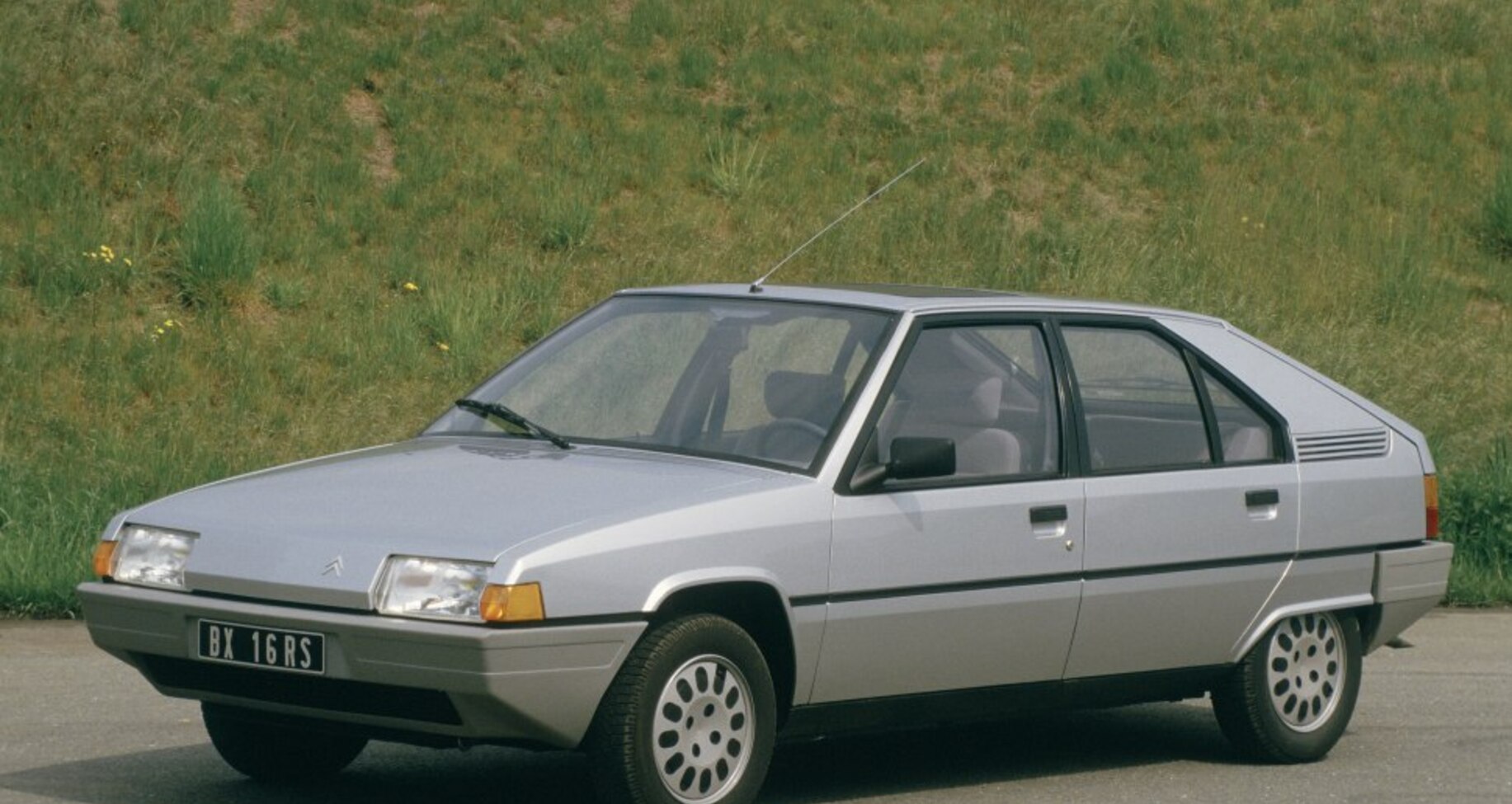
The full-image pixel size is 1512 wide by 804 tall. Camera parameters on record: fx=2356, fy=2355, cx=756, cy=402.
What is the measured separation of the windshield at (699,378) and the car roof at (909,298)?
4 cm

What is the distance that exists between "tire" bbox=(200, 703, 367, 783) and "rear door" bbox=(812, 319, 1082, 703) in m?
1.57

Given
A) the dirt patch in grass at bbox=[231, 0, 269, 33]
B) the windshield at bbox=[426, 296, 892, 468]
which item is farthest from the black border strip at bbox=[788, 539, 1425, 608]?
the dirt patch in grass at bbox=[231, 0, 269, 33]

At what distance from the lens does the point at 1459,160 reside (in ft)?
82.3

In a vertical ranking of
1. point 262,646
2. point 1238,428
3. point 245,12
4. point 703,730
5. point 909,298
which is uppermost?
point 245,12

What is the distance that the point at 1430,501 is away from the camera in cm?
841

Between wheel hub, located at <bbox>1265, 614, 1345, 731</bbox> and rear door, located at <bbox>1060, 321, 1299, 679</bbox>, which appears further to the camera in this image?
wheel hub, located at <bbox>1265, 614, 1345, 731</bbox>

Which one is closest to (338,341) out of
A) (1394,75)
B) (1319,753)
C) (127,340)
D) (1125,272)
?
(127,340)

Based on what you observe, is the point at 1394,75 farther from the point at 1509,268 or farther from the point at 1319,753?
the point at 1319,753

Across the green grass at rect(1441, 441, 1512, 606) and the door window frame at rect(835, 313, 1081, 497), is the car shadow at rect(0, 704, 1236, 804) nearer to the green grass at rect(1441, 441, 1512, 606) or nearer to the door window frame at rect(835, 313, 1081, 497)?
the door window frame at rect(835, 313, 1081, 497)

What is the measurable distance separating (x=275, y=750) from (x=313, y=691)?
108 centimetres

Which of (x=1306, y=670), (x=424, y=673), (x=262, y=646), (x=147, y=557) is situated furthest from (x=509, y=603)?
(x=1306, y=670)

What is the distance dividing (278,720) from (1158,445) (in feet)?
9.92

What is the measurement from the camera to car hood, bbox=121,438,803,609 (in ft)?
19.4

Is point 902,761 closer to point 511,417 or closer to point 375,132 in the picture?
point 511,417
